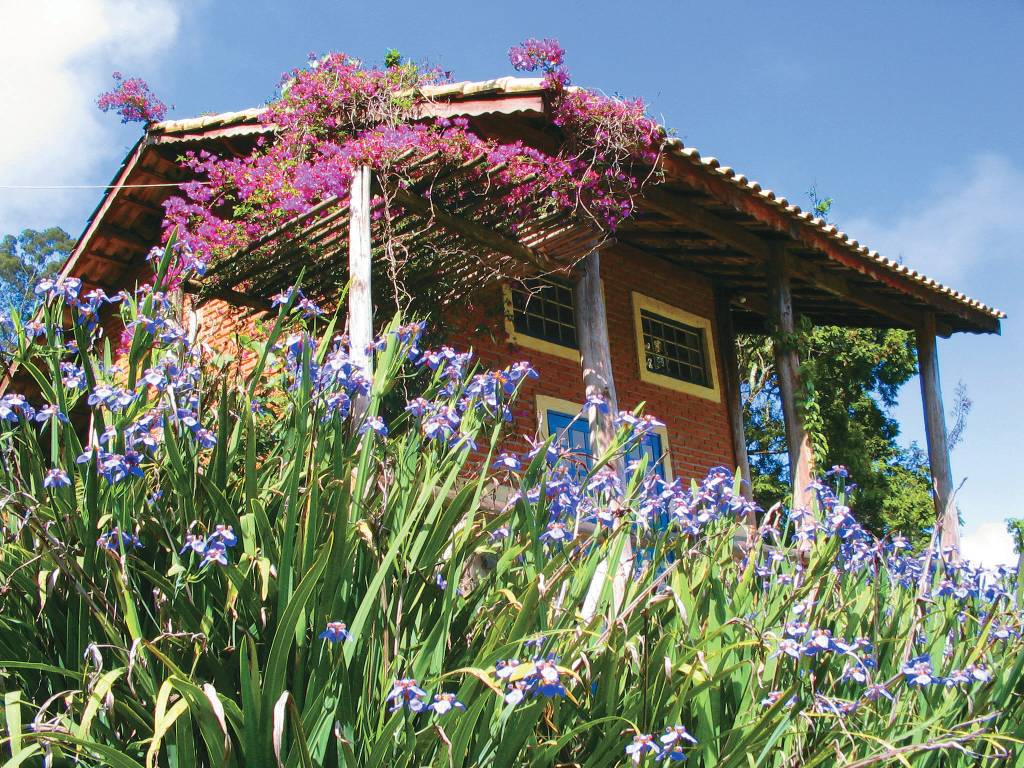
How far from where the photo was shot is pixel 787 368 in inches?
359

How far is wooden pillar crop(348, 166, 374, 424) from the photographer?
5602 mm

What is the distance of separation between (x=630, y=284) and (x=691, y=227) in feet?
6.18

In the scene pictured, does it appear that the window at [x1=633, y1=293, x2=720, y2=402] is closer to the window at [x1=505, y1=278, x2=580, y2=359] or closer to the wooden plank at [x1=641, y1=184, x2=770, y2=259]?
the window at [x1=505, y1=278, x2=580, y2=359]

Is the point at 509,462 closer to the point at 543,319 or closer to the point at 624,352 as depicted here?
the point at 543,319

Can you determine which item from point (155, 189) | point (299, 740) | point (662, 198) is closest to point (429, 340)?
point (662, 198)

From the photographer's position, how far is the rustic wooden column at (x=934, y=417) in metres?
10.5

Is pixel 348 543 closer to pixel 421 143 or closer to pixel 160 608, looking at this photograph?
pixel 160 608

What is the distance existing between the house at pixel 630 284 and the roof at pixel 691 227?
2cm

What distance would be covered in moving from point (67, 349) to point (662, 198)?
5.91 metres

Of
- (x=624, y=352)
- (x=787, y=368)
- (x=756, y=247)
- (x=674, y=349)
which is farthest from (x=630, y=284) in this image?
(x=787, y=368)

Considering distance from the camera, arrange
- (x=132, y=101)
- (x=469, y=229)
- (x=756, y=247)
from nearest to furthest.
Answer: (x=469, y=229) < (x=132, y=101) < (x=756, y=247)

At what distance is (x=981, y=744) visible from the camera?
3244 mm

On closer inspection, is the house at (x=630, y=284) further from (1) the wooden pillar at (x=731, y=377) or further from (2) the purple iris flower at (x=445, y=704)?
(2) the purple iris flower at (x=445, y=704)

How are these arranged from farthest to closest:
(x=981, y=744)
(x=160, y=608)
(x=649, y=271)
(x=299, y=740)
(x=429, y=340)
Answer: (x=649, y=271) → (x=429, y=340) → (x=981, y=744) → (x=160, y=608) → (x=299, y=740)
